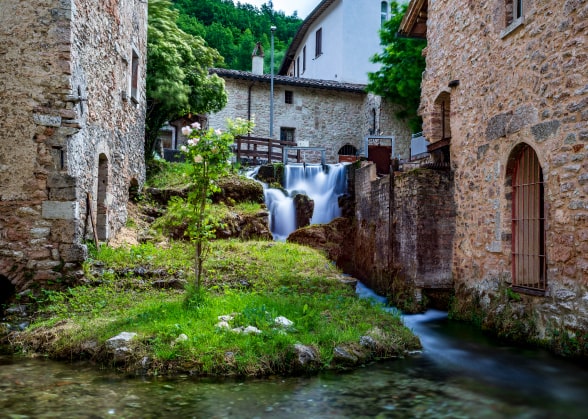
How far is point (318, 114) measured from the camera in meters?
27.8

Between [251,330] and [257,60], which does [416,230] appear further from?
[257,60]

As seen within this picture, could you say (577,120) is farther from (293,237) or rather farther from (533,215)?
(293,237)

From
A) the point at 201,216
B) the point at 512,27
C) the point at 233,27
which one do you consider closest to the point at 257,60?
the point at 233,27

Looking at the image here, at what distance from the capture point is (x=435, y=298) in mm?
10609

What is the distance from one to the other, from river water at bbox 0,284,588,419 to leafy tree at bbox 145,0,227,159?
456 inches

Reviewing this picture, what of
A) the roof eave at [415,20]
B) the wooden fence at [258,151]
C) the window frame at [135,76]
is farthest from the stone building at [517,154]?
the wooden fence at [258,151]

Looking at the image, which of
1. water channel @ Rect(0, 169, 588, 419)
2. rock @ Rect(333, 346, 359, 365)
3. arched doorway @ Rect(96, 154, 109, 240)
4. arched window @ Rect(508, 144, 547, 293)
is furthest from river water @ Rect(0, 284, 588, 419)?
arched doorway @ Rect(96, 154, 109, 240)

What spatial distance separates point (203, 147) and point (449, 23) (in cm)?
634

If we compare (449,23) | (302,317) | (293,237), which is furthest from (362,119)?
(302,317)

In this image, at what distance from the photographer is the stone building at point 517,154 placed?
22.6ft

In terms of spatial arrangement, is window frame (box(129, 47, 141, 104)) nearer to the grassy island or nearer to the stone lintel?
the grassy island

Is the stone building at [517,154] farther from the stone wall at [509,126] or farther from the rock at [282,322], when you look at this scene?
the rock at [282,322]

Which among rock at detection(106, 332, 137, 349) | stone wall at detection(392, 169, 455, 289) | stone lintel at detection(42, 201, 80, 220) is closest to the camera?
rock at detection(106, 332, 137, 349)

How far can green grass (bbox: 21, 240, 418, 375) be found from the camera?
20.1 feet
